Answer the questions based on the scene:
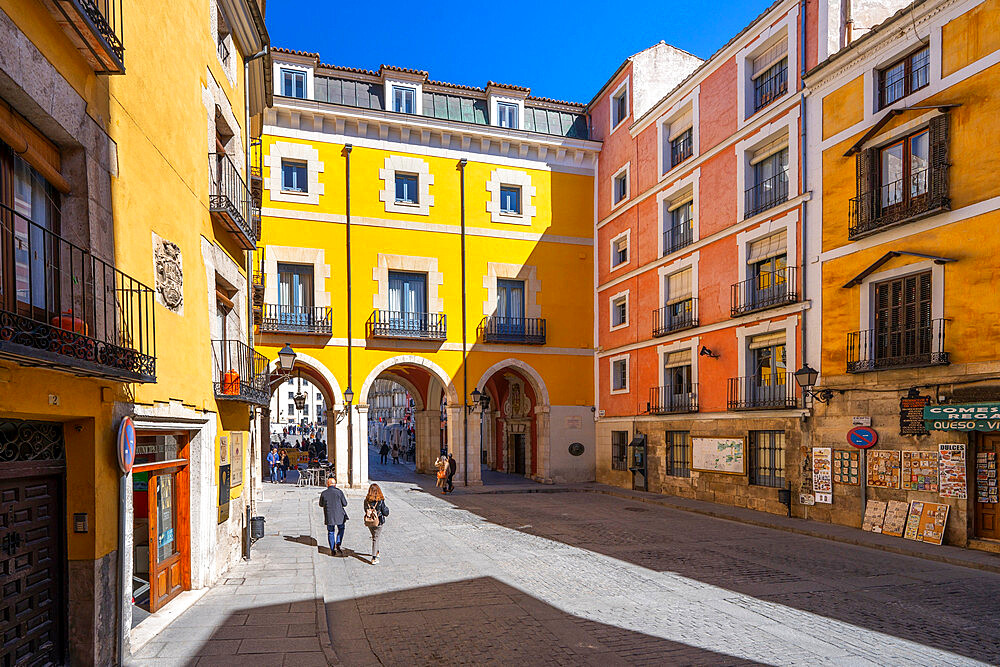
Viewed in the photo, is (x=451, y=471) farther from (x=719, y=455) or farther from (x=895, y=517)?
(x=895, y=517)

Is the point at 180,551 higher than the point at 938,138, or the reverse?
the point at 938,138

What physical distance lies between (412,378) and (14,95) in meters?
27.2

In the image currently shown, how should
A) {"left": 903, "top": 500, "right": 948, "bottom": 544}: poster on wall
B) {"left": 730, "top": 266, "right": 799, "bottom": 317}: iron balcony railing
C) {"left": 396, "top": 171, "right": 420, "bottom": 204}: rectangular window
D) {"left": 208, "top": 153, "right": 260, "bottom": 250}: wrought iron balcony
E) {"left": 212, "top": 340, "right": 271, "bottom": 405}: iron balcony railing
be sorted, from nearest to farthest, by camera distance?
{"left": 208, "top": 153, "right": 260, "bottom": 250}: wrought iron balcony, {"left": 212, "top": 340, "right": 271, "bottom": 405}: iron balcony railing, {"left": 903, "top": 500, "right": 948, "bottom": 544}: poster on wall, {"left": 730, "top": 266, "right": 799, "bottom": 317}: iron balcony railing, {"left": 396, "top": 171, "right": 420, "bottom": 204}: rectangular window

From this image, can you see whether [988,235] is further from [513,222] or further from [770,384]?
[513,222]

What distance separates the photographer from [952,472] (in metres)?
12.8

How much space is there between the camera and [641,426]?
2411cm

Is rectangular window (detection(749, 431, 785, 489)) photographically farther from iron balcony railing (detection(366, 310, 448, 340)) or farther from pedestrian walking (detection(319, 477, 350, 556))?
iron balcony railing (detection(366, 310, 448, 340))

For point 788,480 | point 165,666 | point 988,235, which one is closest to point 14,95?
point 165,666

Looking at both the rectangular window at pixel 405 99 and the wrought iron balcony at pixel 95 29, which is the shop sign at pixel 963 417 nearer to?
the wrought iron balcony at pixel 95 29

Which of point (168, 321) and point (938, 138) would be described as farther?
point (938, 138)

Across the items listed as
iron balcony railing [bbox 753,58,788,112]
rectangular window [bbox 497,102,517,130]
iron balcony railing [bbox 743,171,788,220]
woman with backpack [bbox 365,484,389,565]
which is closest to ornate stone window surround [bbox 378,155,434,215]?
rectangular window [bbox 497,102,517,130]

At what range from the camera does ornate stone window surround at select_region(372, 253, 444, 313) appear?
24734mm

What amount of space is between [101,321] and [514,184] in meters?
22.2

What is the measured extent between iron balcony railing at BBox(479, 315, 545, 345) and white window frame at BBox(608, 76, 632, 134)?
8.57 m
